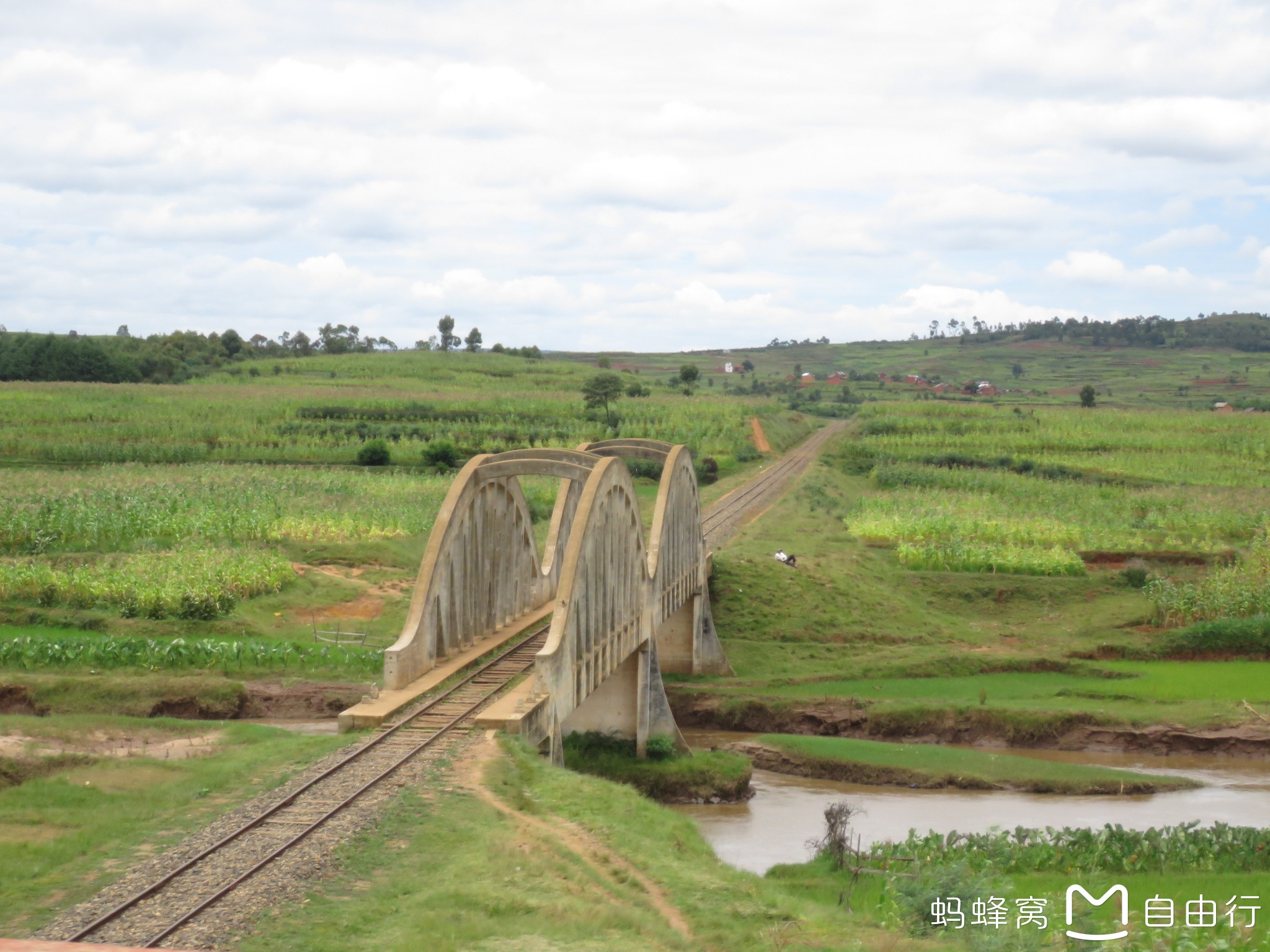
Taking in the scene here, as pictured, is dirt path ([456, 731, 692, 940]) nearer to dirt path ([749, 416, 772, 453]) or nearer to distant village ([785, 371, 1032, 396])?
dirt path ([749, 416, 772, 453])

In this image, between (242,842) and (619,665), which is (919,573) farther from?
(242,842)

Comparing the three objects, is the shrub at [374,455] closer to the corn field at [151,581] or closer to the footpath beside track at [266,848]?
the corn field at [151,581]

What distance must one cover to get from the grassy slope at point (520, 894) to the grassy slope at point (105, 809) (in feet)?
8.68

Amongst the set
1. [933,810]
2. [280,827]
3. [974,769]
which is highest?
[280,827]

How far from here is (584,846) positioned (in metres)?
18.3

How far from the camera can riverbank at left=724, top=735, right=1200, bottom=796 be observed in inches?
1183

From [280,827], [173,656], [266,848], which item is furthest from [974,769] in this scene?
[173,656]

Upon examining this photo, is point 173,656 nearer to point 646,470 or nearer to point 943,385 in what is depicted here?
point 646,470

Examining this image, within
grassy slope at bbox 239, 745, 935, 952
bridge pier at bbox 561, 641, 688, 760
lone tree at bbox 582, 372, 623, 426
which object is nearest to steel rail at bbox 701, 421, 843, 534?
bridge pier at bbox 561, 641, 688, 760

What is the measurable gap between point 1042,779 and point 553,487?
1363 inches

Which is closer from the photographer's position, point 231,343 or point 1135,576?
point 1135,576

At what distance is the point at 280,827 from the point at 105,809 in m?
3.19

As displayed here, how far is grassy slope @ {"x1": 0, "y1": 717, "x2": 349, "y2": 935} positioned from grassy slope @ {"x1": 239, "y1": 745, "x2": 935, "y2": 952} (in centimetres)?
265

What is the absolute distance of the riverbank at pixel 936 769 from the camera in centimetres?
3005
